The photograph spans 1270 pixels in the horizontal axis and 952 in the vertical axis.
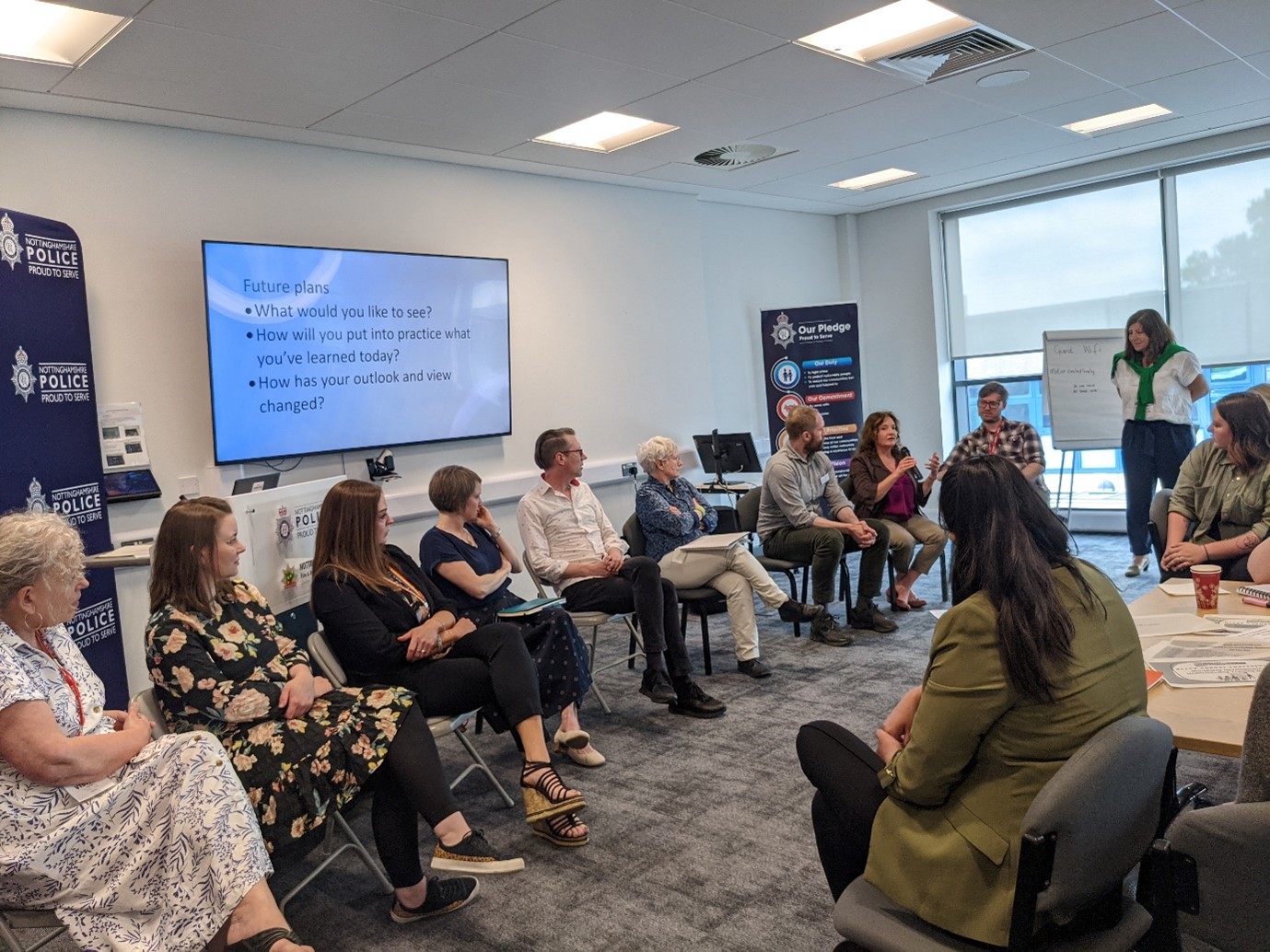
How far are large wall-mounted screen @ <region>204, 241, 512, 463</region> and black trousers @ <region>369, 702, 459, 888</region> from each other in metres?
2.65

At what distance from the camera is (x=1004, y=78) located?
5207mm

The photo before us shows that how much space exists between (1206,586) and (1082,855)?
1.52m

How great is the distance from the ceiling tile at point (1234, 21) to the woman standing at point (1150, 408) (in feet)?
5.69

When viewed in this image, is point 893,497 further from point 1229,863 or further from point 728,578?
point 1229,863

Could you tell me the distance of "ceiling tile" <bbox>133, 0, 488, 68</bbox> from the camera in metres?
3.44

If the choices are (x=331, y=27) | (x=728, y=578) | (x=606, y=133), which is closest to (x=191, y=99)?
(x=331, y=27)

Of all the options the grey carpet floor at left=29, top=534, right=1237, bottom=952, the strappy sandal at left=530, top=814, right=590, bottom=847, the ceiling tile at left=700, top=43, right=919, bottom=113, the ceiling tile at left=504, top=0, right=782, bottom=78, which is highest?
the ceiling tile at left=700, top=43, right=919, bottom=113

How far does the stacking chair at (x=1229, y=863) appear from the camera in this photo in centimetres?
158

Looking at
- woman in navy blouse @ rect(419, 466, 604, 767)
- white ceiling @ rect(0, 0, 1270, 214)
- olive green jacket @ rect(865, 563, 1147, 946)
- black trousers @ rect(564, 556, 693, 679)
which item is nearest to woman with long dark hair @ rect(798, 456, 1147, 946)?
olive green jacket @ rect(865, 563, 1147, 946)

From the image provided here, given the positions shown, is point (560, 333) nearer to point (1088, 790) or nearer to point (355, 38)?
point (355, 38)

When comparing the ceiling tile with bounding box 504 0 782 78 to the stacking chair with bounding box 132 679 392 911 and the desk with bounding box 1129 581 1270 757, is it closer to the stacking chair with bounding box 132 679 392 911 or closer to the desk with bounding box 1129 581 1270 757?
the stacking chair with bounding box 132 679 392 911

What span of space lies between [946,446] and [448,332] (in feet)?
16.9

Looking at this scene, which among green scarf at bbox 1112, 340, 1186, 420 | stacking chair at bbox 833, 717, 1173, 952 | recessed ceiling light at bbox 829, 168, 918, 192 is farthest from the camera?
recessed ceiling light at bbox 829, 168, 918, 192

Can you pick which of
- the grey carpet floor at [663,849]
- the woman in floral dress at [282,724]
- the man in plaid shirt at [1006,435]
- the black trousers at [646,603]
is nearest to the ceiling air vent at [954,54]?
the man in plaid shirt at [1006,435]
